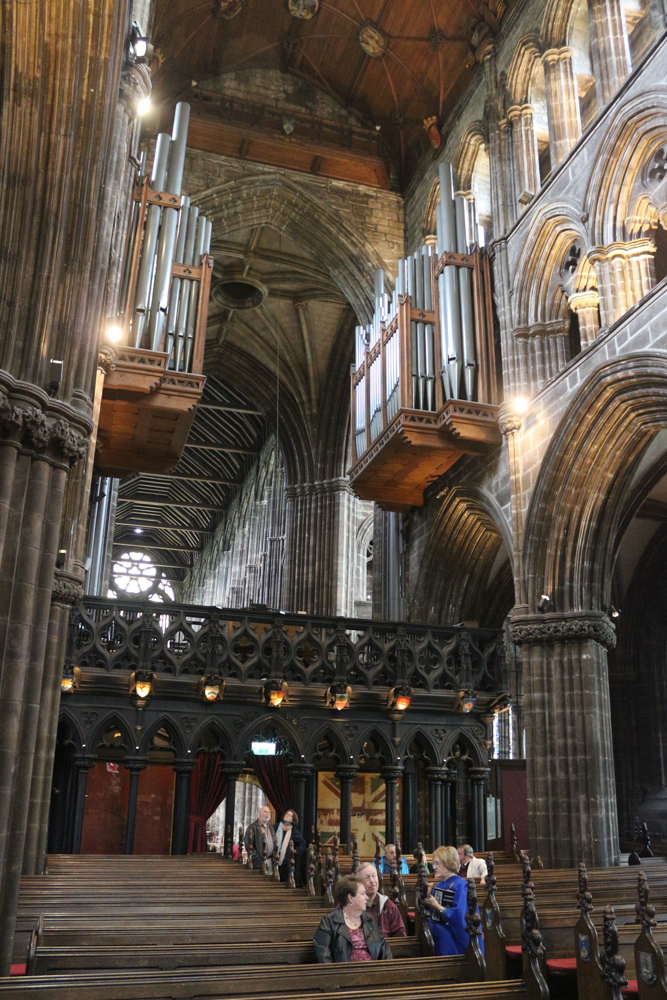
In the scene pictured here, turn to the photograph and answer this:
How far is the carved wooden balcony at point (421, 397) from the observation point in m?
14.9

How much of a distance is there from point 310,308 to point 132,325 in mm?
10935

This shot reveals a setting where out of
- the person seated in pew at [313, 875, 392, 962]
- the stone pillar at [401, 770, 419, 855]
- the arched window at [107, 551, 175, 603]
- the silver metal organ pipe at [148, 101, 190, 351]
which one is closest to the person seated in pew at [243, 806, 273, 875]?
the stone pillar at [401, 770, 419, 855]

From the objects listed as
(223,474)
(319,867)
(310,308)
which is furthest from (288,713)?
(223,474)

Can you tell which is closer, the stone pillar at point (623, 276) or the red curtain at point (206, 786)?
the stone pillar at point (623, 276)

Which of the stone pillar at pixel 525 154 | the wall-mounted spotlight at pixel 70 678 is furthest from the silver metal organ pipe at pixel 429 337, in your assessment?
the wall-mounted spotlight at pixel 70 678

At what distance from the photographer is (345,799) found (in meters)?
14.0

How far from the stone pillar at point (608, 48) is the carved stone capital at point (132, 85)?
6.40 m

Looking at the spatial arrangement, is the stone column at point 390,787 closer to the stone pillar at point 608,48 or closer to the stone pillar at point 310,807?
the stone pillar at point 310,807

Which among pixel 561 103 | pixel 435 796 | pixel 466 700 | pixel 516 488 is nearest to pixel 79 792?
pixel 435 796

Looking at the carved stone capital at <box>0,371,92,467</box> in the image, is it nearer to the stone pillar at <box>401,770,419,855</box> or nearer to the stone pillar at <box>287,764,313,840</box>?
the stone pillar at <box>287,764,313,840</box>

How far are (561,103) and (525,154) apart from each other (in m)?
1.23

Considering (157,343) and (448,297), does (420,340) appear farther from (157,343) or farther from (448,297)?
(157,343)

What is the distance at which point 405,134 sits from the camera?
20297 millimetres

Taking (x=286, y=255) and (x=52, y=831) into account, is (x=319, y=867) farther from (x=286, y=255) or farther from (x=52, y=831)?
(x=286, y=255)
